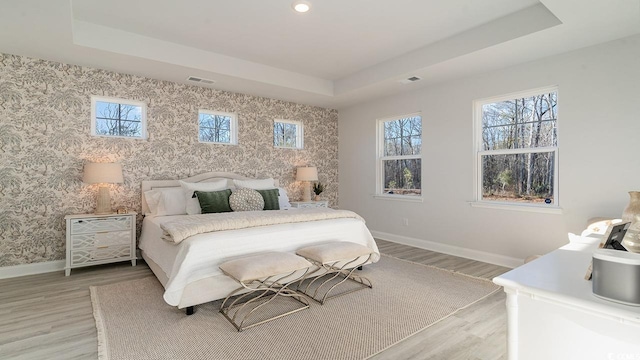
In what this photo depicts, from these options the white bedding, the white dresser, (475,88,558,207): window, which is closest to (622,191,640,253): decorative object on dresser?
the white dresser

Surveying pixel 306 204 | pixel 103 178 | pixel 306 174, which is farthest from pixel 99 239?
pixel 306 174

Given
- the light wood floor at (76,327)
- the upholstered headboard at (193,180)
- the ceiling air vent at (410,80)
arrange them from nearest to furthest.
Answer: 1. the light wood floor at (76,327)
2. the upholstered headboard at (193,180)
3. the ceiling air vent at (410,80)

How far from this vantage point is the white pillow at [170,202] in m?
3.93

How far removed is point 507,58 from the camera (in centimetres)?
361

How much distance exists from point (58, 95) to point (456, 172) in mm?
5090

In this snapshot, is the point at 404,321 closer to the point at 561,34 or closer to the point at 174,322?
the point at 174,322

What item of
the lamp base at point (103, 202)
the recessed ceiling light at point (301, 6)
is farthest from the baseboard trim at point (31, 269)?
the recessed ceiling light at point (301, 6)

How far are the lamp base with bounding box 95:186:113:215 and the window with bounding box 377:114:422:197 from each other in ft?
13.2

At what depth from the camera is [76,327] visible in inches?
92.8

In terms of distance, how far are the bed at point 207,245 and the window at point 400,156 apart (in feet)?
5.90

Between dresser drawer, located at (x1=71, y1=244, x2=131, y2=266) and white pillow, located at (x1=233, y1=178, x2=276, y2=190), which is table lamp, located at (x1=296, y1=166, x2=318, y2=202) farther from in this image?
dresser drawer, located at (x1=71, y1=244, x2=131, y2=266)

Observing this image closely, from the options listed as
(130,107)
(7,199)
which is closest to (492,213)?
(130,107)

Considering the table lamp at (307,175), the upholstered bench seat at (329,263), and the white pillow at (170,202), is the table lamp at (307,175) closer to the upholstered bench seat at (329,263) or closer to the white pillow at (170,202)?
the white pillow at (170,202)

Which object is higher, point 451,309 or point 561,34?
point 561,34
